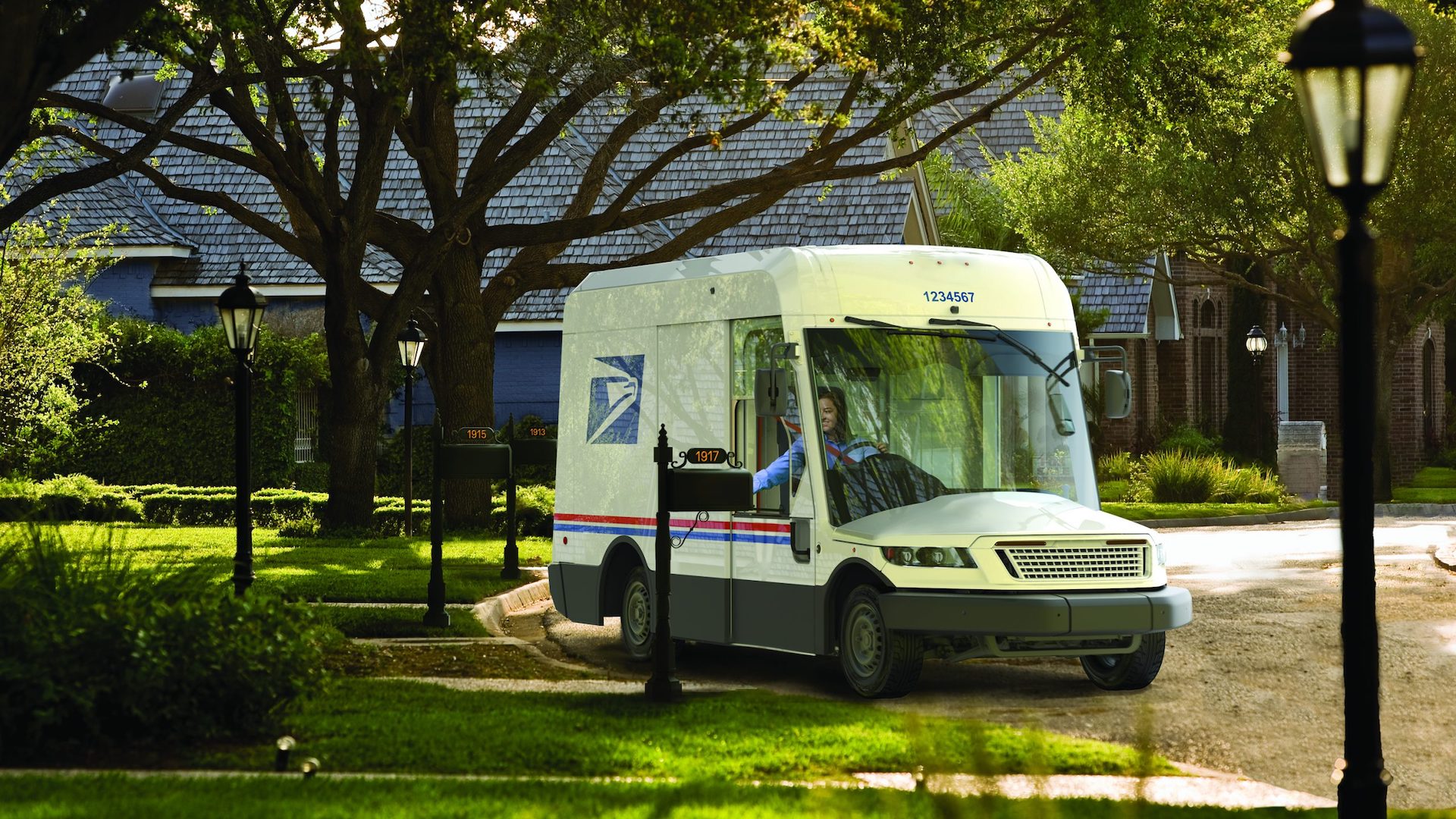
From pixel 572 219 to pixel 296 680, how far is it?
15.0m

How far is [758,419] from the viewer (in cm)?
1282

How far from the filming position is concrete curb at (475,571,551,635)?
631 inches

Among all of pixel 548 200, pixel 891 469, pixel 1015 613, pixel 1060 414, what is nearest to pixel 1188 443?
pixel 548 200

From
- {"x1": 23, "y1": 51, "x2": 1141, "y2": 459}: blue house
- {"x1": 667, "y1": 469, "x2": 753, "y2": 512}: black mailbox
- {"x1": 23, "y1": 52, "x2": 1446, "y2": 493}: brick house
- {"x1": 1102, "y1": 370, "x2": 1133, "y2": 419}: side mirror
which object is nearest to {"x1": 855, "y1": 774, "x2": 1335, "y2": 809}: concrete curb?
{"x1": 667, "y1": 469, "x2": 753, "y2": 512}: black mailbox

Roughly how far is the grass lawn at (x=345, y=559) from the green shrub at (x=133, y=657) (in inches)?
175

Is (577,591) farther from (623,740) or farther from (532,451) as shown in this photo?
(623,740)

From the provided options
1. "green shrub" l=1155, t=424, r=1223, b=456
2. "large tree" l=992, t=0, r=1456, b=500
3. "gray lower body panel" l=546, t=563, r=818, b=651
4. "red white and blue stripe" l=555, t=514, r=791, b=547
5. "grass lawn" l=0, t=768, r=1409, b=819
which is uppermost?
"large tree" l=992, t=0, r=1456, b=500

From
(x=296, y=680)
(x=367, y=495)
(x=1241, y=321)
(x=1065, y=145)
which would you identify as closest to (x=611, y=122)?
(x=1065, y=145)

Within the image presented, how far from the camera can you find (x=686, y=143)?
23781mm

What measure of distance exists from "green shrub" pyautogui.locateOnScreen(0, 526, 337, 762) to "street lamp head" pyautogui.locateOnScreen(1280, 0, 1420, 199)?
574cm

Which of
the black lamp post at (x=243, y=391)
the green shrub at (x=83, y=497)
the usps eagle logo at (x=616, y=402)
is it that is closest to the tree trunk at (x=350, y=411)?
the green shrub at (x=83, y=497)

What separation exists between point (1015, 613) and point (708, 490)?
210 centimetres

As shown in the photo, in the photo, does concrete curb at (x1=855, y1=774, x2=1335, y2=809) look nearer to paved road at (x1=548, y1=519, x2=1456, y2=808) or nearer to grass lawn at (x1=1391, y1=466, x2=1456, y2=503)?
paved road at (x1=548, y1=519, x2=1456, y2=808)

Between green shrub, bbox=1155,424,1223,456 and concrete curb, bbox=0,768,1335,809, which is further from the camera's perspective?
green shrub, bbox=1155,424,1223,456
